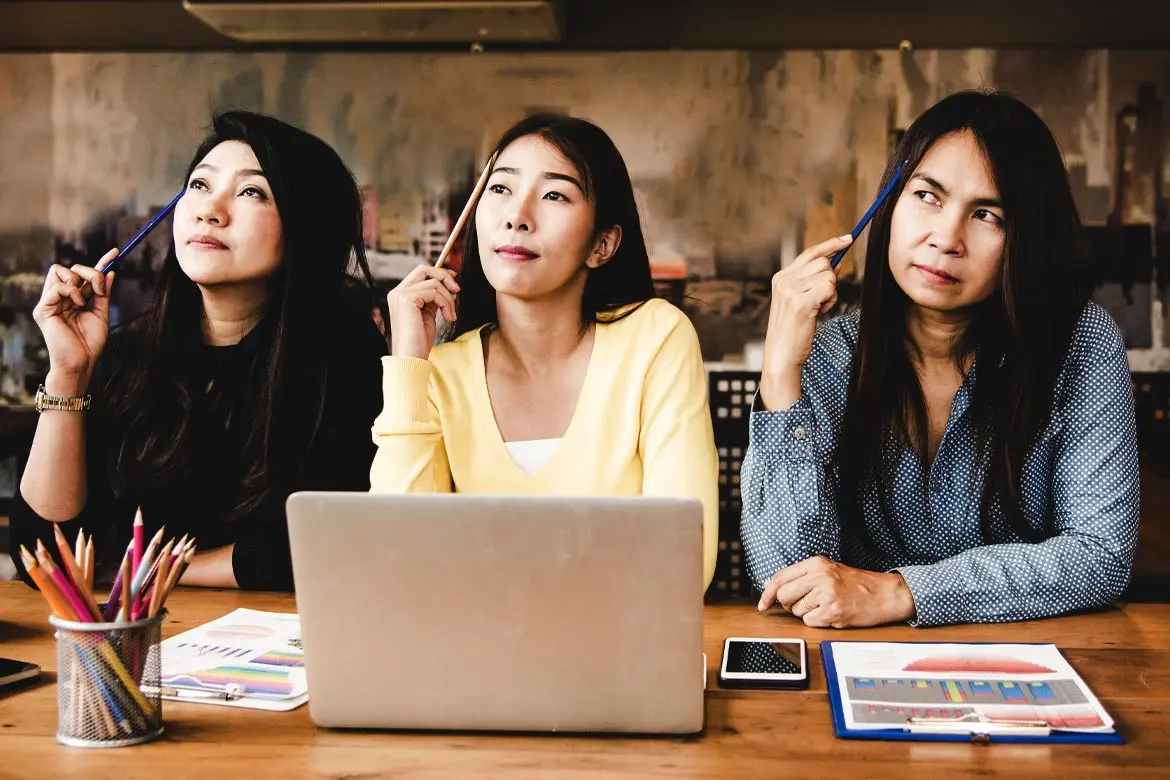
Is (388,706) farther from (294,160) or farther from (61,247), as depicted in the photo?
(61,247)

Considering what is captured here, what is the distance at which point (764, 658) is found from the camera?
3.77 ft

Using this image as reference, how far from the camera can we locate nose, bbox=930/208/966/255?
159 centimetres

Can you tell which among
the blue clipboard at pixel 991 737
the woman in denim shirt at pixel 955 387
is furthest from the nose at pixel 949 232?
the blue clipboard at pixel 991 737

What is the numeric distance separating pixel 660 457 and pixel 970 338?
0.52 metres

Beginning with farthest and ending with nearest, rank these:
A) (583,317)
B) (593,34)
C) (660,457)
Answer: (593,34) → (583,317) → (660,457)

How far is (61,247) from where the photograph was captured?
3.15m

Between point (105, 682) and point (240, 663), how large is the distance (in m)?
0.22

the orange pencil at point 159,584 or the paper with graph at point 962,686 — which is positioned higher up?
the orange pencil at point 159,584

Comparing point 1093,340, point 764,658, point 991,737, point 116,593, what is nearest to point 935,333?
point 1093,340

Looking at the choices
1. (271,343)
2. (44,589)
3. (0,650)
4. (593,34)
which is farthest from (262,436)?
(593,34)

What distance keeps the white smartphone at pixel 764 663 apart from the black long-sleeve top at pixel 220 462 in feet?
2.78

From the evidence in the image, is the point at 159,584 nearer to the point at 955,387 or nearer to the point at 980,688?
the point at 980,688

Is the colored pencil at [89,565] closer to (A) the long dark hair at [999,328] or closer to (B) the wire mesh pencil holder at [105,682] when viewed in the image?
(B) the wire mesh pencil holder at [105,682]

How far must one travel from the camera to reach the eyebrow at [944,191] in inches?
63.1
